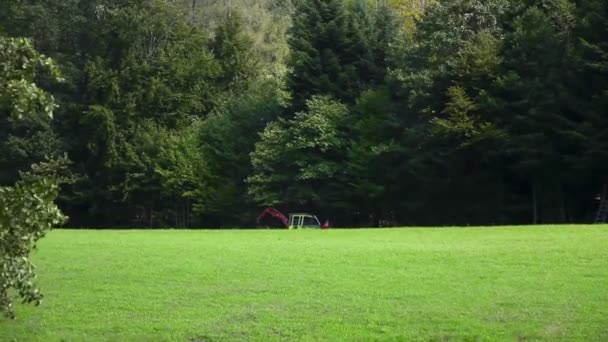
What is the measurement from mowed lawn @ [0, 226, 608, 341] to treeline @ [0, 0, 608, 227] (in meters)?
14.9

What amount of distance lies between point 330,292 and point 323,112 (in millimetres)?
33780

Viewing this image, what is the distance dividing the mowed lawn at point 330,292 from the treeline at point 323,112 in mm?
14898

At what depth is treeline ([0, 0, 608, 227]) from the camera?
41.3m

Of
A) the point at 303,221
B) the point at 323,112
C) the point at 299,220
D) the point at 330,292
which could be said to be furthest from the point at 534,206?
the point at 330,292

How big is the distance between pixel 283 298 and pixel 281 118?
122ft

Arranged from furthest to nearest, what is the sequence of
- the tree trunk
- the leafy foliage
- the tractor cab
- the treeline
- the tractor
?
the tractor cab, the tractor, the tree trunk, the treeline, the leafy foliage

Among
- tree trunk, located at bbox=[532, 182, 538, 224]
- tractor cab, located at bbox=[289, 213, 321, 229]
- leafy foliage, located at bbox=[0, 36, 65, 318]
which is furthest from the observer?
tractor cab, located at bbox=[289, 213, 321, 229]

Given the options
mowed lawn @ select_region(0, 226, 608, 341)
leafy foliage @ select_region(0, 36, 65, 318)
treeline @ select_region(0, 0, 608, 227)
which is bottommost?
mowed lawn @ select_region(0, 226, 608, 341)

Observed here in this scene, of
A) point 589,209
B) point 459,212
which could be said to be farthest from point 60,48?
point 589,209

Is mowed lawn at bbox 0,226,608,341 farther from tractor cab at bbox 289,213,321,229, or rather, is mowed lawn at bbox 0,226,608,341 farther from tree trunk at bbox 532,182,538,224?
tractor cab at bbox 289,213,321,229

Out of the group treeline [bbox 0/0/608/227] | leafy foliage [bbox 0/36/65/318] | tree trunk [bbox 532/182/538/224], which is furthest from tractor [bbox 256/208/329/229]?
leafy foliage [bbox 0/36/65/318]

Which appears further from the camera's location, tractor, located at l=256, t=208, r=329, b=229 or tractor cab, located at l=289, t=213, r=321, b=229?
tractor cab, located at l=289, t=213, r=321, b=229

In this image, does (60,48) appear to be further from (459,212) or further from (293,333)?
(293,333)

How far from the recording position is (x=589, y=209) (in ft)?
143
